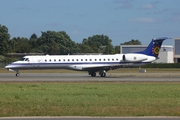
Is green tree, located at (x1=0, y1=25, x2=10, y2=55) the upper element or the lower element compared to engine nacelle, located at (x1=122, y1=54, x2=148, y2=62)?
upper

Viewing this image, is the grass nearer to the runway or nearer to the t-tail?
the runway

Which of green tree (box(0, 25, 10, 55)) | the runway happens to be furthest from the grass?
green tree (box(0, 25, 10, 55))

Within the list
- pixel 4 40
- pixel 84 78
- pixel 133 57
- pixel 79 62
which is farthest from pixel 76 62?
pixel 4 40

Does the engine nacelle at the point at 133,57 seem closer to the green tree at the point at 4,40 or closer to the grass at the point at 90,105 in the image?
the grass at the point at 90,105

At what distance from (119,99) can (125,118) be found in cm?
541

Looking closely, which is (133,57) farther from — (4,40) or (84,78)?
(4,40)

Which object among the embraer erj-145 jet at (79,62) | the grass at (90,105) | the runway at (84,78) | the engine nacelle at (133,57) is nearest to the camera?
the grass at (90,105)

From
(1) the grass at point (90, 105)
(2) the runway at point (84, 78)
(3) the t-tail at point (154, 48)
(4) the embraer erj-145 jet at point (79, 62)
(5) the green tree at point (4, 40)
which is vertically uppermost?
Answer: (5) the green tree at point (4, 40)

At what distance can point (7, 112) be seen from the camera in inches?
606

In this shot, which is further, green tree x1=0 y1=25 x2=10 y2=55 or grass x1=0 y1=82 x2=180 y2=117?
green tree x1=0 y1=25 x2=10 y2=55

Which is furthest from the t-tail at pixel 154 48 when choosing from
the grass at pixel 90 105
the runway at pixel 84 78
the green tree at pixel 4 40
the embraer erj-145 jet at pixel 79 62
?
the green tree at pixel 4 40

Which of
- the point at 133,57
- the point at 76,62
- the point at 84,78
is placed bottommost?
the point at 84,78

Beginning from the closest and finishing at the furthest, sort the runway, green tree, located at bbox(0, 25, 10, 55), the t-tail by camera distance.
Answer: the runway < the t-tail < green tree, located at bbox(0, 25, 10, 55)

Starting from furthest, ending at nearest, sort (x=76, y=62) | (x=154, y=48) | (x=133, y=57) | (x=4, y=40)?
1. (x=4, y=40)
2. (x=154, y=48)
3. (x=76, y=62)
4. (x=133, y=57)
